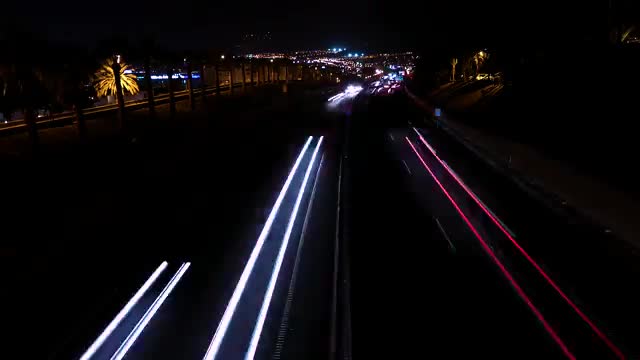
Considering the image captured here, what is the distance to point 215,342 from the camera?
307 inches

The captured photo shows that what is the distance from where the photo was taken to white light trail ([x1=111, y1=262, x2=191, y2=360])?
25.6 feet

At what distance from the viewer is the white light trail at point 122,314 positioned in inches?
301

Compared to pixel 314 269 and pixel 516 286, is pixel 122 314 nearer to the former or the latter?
pixel 314 269

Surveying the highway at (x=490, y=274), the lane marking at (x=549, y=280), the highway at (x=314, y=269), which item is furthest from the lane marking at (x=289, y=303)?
the lane marking at (x=549, y=280)

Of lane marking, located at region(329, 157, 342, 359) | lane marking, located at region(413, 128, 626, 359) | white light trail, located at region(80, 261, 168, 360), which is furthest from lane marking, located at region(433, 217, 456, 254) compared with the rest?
white light trail, located at region(80, 261, 168, 360)

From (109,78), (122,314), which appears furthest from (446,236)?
(109,78)

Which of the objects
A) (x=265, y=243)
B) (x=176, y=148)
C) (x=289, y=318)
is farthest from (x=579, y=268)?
(x=176, y=148)

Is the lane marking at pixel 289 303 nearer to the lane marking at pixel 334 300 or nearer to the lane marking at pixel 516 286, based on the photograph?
the lane marking at pixel 334 300

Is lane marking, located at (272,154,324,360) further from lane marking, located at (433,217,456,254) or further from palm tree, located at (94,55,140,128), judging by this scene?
palm tree, located at (94,55,140,128)

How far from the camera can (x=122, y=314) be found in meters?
8.84

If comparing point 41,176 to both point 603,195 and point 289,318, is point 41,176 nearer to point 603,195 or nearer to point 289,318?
point 289,318

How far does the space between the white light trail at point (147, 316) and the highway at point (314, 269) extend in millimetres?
35

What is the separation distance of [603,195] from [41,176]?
19.3 m

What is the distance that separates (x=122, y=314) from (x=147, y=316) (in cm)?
44
